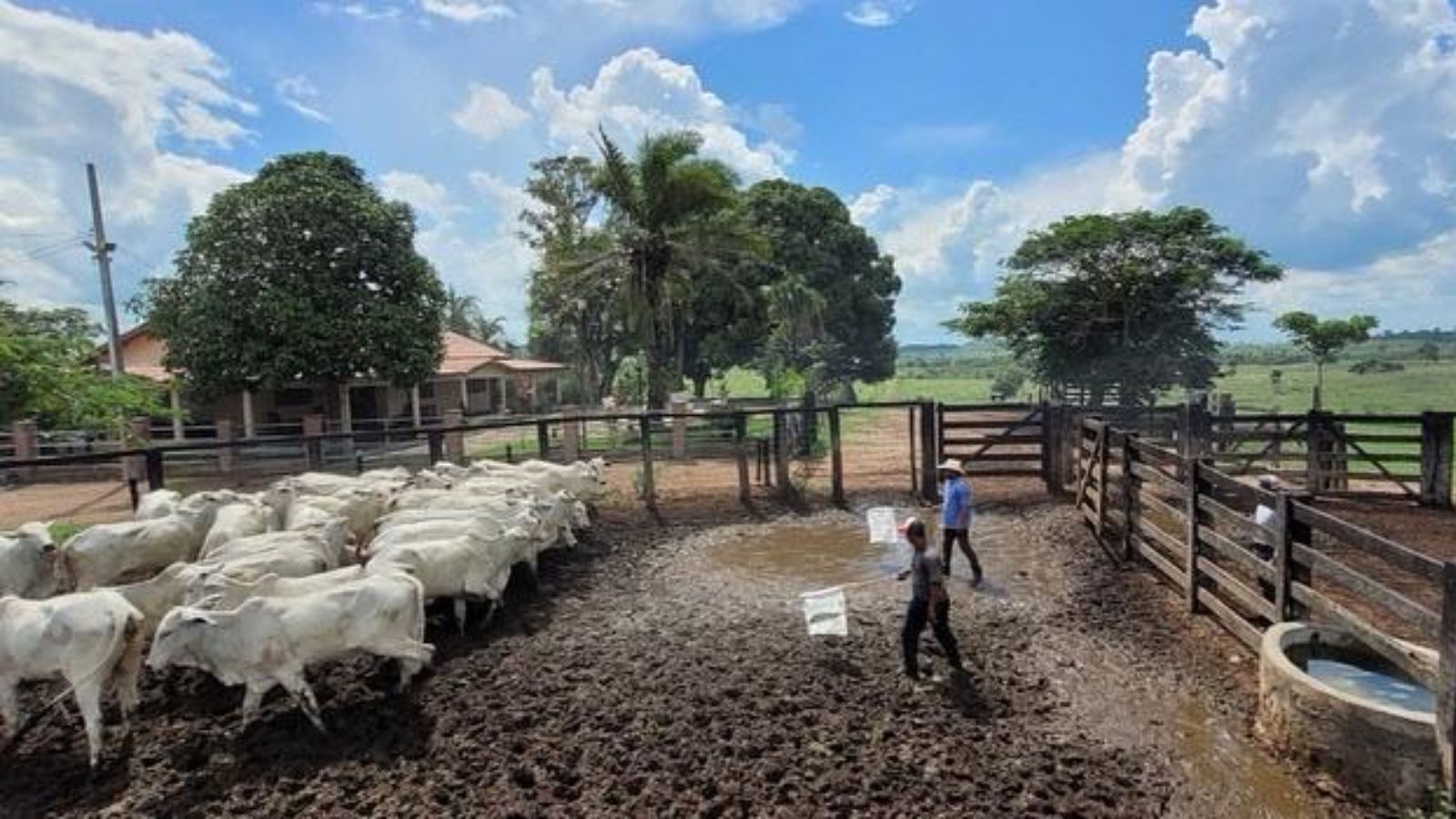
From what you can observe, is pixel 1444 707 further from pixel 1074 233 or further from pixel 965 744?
pixel 1074 233

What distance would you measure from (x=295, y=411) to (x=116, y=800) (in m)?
25.5

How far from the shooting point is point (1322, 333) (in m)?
22.7

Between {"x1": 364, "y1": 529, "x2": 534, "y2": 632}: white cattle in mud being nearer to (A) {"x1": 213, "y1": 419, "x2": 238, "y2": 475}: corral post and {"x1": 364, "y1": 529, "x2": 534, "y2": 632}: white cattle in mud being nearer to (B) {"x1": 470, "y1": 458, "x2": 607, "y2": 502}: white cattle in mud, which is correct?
(B) {"x1": 470, "y1": 458, "x2": 607, "y2": 502}: white cattle in mud

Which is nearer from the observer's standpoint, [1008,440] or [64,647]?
[64,647]

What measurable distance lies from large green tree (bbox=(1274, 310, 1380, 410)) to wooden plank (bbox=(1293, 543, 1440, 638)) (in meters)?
20.0

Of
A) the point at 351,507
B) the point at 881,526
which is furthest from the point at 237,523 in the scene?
the point at 881,526

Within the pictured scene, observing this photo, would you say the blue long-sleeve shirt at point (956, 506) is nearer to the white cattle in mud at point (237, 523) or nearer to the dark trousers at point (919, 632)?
the dark trousers at point (919, 632)

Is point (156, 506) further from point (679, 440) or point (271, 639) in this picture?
point (679, 440)

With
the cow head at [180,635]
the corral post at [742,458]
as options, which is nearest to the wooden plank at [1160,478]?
the corral post at [742,458]

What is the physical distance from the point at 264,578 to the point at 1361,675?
7.11 meters

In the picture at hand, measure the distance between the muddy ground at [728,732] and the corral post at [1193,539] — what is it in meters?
0.21

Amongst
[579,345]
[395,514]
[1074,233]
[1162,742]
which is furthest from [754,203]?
[1162,742]

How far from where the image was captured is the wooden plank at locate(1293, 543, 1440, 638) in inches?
167

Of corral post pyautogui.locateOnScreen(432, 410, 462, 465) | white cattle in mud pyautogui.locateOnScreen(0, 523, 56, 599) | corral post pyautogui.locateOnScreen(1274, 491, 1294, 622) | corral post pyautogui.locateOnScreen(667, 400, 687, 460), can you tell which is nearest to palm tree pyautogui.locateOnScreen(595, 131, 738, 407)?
corral post pyautogui.locateOnScreen(667, 400, 687, 460)
